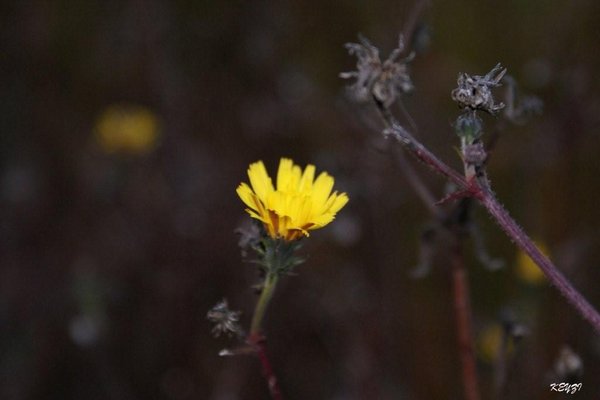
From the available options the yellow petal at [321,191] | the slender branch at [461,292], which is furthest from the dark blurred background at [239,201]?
the yellow petal at [321,191]

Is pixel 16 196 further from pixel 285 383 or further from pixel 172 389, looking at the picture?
pixel 285 383

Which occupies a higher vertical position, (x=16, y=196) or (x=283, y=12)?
(x=283, y=12)

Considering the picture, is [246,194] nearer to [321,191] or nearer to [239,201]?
[321,191]

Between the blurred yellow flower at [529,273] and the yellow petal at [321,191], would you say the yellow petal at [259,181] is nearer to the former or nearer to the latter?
the yellow petal at [321,191]

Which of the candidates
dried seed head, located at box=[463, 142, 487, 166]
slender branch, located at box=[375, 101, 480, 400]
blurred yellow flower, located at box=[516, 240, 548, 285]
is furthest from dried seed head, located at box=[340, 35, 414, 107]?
blurred yellow flower, located at box=[516, 240, 548, 285]

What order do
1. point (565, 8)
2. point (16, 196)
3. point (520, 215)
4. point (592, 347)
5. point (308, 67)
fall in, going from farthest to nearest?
1. point (308, 67)
2. point (16, 196)
3. point (565, 8)
4. point (520, 215)
5. point (592, 347)

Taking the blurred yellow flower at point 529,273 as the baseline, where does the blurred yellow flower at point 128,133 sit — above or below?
above

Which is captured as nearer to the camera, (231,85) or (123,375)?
(123,375)

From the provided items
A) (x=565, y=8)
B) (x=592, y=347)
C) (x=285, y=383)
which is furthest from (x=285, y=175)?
(x=565, y=8)
